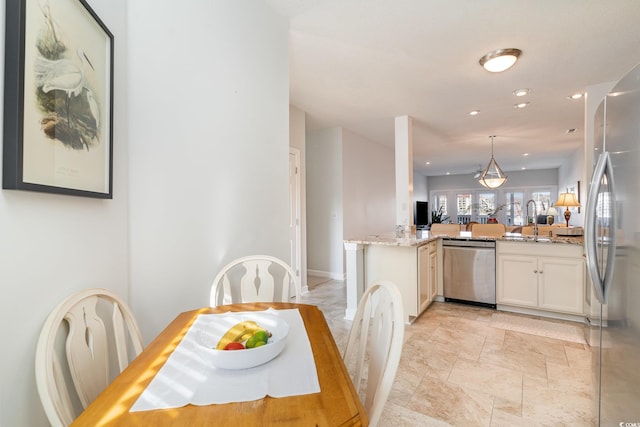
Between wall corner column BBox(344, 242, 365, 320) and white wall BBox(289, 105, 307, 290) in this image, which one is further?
white wall BBox(289, 105, 307, 290)

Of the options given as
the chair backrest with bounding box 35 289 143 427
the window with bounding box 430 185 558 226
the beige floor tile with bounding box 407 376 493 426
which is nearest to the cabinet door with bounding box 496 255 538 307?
the beige floor tile with bounding box 407 376 493 426

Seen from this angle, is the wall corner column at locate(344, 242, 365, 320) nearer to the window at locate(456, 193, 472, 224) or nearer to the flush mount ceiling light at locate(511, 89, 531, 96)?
the flush mount ceiling light at locate(511, 89, 531, 96)

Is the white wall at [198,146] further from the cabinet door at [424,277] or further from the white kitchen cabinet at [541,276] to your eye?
the white kitchen cabinet at [541,276]

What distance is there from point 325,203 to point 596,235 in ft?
13.6

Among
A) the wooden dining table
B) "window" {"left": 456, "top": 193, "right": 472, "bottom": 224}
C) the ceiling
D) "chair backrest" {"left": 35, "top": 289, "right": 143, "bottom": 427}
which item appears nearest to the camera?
the wooden dining table

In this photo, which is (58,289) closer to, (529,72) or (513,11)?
(513,11)

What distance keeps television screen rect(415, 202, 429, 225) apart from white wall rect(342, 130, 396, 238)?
14.1ft

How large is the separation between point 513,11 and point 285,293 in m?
2.56

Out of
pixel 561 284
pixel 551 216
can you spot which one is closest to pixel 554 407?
pixel 561 284

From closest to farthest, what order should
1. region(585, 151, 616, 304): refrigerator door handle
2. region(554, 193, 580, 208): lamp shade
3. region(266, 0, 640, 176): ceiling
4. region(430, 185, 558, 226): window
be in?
region(585, 151, 616, 304): refrigerator door handle
region(266, 0, 640, 176): ceiling
region(554, 193, 580, 208): lamp shade
region(430, 185, 558, 226): window

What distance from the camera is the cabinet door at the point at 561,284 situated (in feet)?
10.0

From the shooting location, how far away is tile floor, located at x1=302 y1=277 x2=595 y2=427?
172cm

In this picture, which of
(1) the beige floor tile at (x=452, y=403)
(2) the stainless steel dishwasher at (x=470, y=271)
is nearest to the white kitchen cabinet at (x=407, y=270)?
(2) the stainless steel dishwasher at (x=470, y=271)

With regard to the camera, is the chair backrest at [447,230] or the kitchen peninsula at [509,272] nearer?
the kitchen peninsula at [509,272]
